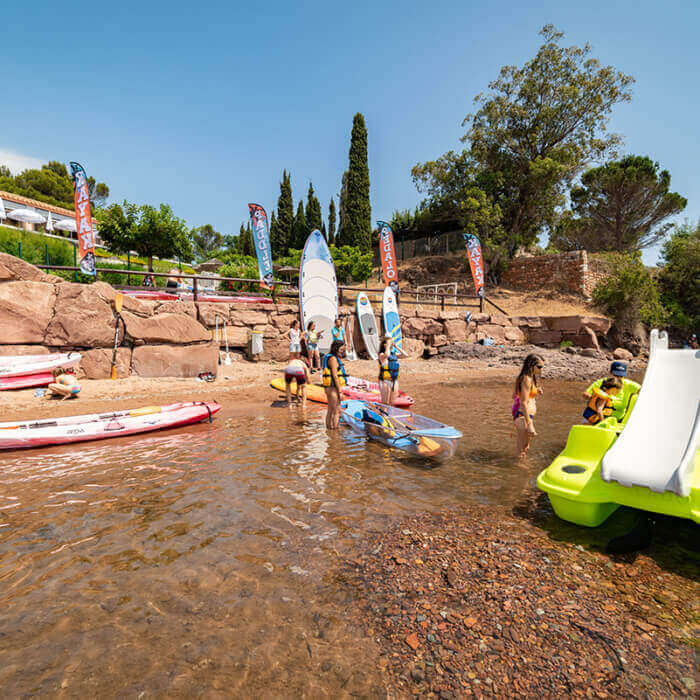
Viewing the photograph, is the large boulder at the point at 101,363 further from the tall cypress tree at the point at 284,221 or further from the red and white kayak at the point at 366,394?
the tall cypress tree at the point at 284,221

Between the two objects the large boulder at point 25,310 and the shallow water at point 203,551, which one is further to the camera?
the large boulder at point 25,310

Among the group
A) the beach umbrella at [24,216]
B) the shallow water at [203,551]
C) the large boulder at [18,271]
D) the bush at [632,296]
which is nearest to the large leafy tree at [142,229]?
the beach umbrella at [24,216]

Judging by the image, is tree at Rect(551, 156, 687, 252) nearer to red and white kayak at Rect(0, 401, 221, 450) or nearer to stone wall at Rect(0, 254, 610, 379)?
stone wall at Rect(0, 254, 610, 379)

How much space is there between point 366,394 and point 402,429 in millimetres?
3053

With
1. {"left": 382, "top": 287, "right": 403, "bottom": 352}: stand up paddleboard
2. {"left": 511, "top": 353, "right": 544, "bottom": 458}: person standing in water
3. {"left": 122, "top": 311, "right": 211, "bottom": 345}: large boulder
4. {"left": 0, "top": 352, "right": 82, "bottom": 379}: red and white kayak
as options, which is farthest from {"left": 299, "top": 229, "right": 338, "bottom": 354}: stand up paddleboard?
{"left": 511, "top": 353, "right": 544, "bottom": 458}: person standing in water

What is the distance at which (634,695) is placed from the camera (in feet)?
5.85

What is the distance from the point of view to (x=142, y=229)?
19.3 m

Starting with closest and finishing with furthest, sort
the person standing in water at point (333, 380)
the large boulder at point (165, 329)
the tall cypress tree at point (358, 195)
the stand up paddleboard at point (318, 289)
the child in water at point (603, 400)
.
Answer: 1. the child in water at point (603, 400)
2. the person standing in water at point (333, 380)
3. the large boulder at point (165, 329)
4. the stand up paddleboard at point (318, 289)
5. the tall cypress tree at point (358, 195)

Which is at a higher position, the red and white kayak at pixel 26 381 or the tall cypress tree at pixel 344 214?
the tall cypress tree at pixel 344 214

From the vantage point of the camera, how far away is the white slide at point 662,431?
2.75 metres

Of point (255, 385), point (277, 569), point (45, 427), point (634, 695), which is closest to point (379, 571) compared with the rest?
point (277, 569)

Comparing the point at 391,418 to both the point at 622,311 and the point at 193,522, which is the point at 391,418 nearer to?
the point at 193,522

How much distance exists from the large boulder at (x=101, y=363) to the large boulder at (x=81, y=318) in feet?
0.62

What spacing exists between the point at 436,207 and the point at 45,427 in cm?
2721
